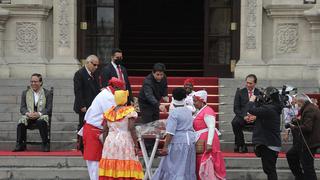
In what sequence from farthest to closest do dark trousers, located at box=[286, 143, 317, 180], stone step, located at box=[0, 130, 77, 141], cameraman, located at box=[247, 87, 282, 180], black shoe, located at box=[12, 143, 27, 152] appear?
stone step, located at box=[0, 130, 77, 141], black shoe, located at box=[12, 143, 27, 152], dark trousers, located at box=[286, 143, 317, 180], cameraman, located at box=[247, 87, 282, 180]

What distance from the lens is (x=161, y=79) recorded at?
48.6 ft

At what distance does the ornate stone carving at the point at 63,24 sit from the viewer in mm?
19656

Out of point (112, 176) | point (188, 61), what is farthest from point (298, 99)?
point (188, 61)

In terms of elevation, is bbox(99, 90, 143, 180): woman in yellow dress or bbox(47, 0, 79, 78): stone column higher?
bbox(47, 0, 79, 78): stone column

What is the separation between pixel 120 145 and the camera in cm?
1173

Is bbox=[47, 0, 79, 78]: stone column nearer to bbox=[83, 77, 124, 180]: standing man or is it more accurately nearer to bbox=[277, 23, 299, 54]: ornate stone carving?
bbox=[277, 23, 299, 54]: ornate stone carving

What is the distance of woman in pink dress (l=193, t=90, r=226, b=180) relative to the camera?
12.3m

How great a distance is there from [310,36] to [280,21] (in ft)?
2.65

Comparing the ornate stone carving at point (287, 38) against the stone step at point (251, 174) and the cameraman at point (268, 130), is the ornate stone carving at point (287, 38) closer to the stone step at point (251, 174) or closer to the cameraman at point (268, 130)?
the stone step at point (251, 174)

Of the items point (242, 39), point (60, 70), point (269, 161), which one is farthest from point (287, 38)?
point (269, 161)

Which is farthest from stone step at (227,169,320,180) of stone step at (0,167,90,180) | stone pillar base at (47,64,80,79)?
stone pillar base at (47,64,80,79)

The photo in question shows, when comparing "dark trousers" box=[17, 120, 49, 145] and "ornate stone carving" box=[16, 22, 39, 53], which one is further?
"ornate stone carving" box=[16, 22, 39, 53]

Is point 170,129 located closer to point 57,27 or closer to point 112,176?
point 112,176

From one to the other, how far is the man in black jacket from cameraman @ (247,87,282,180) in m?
2.27
